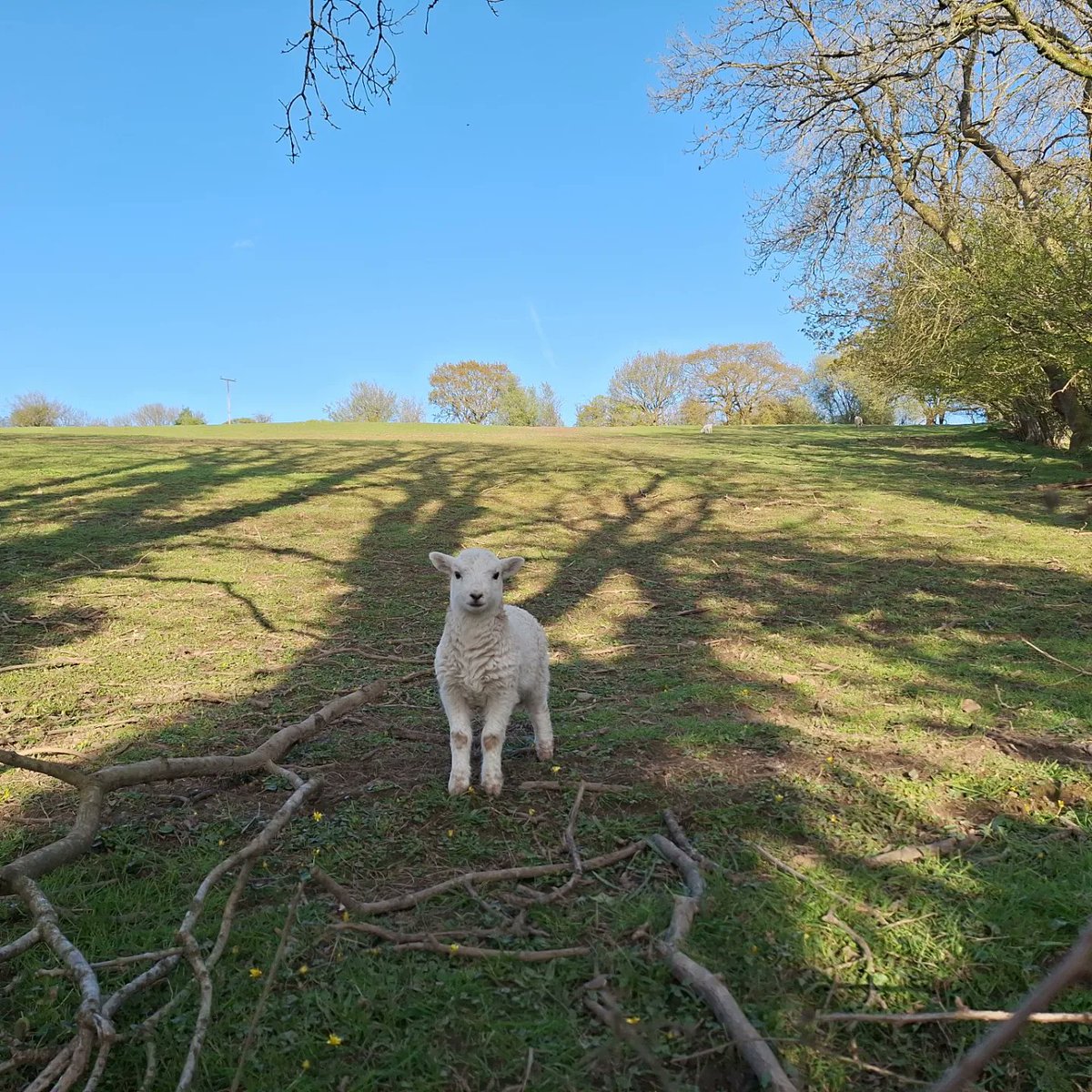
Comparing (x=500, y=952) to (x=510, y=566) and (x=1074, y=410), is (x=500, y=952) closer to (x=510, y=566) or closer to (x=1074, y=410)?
(x=510, y=566)

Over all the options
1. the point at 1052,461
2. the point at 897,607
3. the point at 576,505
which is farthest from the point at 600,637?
the point at 1052,461

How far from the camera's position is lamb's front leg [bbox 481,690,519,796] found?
4066 millimetres

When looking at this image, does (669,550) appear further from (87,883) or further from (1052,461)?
(1052,461)

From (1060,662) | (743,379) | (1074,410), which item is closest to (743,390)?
(743,379)

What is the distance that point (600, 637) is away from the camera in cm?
716

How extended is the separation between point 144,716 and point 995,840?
202 inches

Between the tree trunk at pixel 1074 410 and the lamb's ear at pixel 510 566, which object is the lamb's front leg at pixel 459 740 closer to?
the lamb's ear at pixel 510 566

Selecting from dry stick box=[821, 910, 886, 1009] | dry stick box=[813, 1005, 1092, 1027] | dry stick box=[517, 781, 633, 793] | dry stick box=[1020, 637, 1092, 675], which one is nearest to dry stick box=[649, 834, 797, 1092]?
dry stick box=[813, 1005, 1092, 1027]

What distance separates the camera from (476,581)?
4102 millimetres

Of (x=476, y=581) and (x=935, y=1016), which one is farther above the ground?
(x=476, y=581)

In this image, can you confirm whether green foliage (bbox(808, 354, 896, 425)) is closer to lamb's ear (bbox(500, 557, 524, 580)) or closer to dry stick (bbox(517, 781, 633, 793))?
lamb's ear (bbox(500, 557, 524, 580))

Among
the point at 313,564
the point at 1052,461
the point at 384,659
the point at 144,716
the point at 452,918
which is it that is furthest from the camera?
the point at 1052,461

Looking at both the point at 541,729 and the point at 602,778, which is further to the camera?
the point at 541,729

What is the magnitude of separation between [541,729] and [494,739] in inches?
18.7
